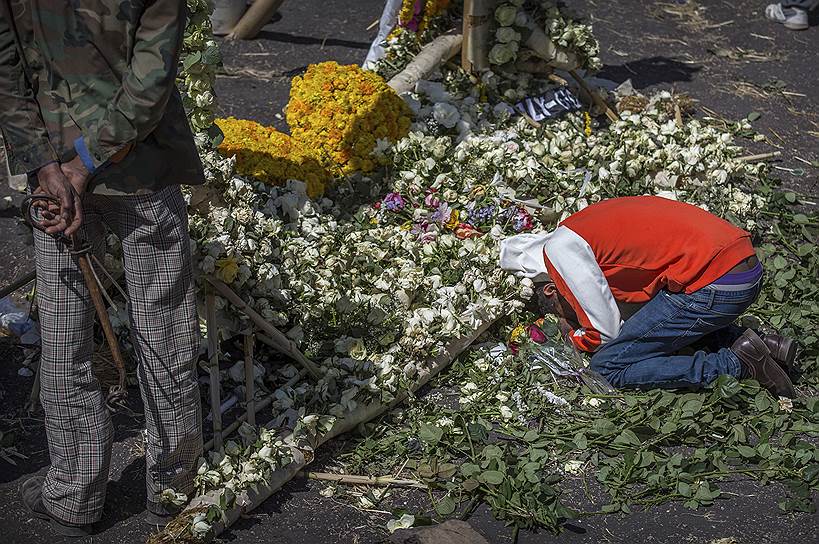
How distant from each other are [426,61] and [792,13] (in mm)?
4389

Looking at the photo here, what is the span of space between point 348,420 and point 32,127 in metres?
1.79

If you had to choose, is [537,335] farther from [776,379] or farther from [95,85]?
[95,85]

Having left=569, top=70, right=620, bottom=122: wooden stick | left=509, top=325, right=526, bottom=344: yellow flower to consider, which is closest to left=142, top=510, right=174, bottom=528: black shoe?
left=509, top=325, right=526, bottom=344: yellow flower

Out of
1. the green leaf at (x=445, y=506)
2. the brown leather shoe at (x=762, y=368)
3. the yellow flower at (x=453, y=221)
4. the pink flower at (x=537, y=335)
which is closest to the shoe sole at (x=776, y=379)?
the brown leather shoe at (x=762, y=368)

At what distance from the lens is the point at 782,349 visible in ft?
14.5

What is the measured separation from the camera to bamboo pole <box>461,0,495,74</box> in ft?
20.0

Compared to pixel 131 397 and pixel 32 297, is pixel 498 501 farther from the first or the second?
pixel 32 297

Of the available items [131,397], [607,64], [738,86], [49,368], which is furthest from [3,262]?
[738,86]

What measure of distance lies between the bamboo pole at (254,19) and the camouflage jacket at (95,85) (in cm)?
470

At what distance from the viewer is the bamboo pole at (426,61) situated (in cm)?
609

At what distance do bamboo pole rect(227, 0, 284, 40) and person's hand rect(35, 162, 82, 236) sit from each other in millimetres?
4824

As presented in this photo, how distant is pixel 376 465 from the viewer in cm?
399

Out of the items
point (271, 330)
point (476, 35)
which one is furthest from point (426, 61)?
point (271, 330)

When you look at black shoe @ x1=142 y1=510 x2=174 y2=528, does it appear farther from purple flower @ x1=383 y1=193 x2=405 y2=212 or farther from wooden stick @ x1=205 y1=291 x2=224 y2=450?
purple flower @ x1=383 y1=193 x2=405 y2=212
